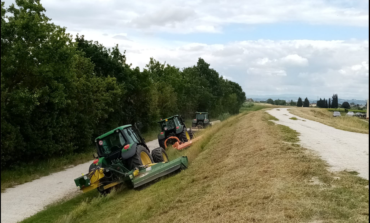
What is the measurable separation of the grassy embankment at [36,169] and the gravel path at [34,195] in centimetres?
42

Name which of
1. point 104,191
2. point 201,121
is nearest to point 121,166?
point 104,191

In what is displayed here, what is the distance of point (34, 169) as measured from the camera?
17.4m

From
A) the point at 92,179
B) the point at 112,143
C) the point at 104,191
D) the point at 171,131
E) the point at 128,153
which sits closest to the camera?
the point at 92,179

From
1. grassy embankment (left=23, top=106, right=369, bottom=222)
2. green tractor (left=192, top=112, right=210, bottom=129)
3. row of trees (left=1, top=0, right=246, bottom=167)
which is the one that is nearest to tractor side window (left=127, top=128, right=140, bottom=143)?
grassy embankment (left=23, top=106, right=369, bottom=222)

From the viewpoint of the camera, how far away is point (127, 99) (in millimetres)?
34125

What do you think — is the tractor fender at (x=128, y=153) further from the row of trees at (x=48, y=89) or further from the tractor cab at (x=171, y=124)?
the tractor cab at (x=171, y=124)

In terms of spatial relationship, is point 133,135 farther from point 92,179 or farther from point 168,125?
point 168,125

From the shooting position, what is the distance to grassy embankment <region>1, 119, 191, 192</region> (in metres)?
15.5

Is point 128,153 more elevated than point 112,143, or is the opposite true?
point 112,143

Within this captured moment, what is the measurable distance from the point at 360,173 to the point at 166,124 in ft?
44.7

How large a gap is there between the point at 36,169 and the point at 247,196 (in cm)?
1351

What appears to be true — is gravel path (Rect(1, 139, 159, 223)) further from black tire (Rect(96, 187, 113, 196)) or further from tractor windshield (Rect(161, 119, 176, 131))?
tractor windshield (Rect(161, 119, 176, 131))

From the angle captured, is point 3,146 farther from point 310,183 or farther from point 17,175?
point 310,183

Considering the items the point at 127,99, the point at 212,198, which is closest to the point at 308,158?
the point at 212,198
